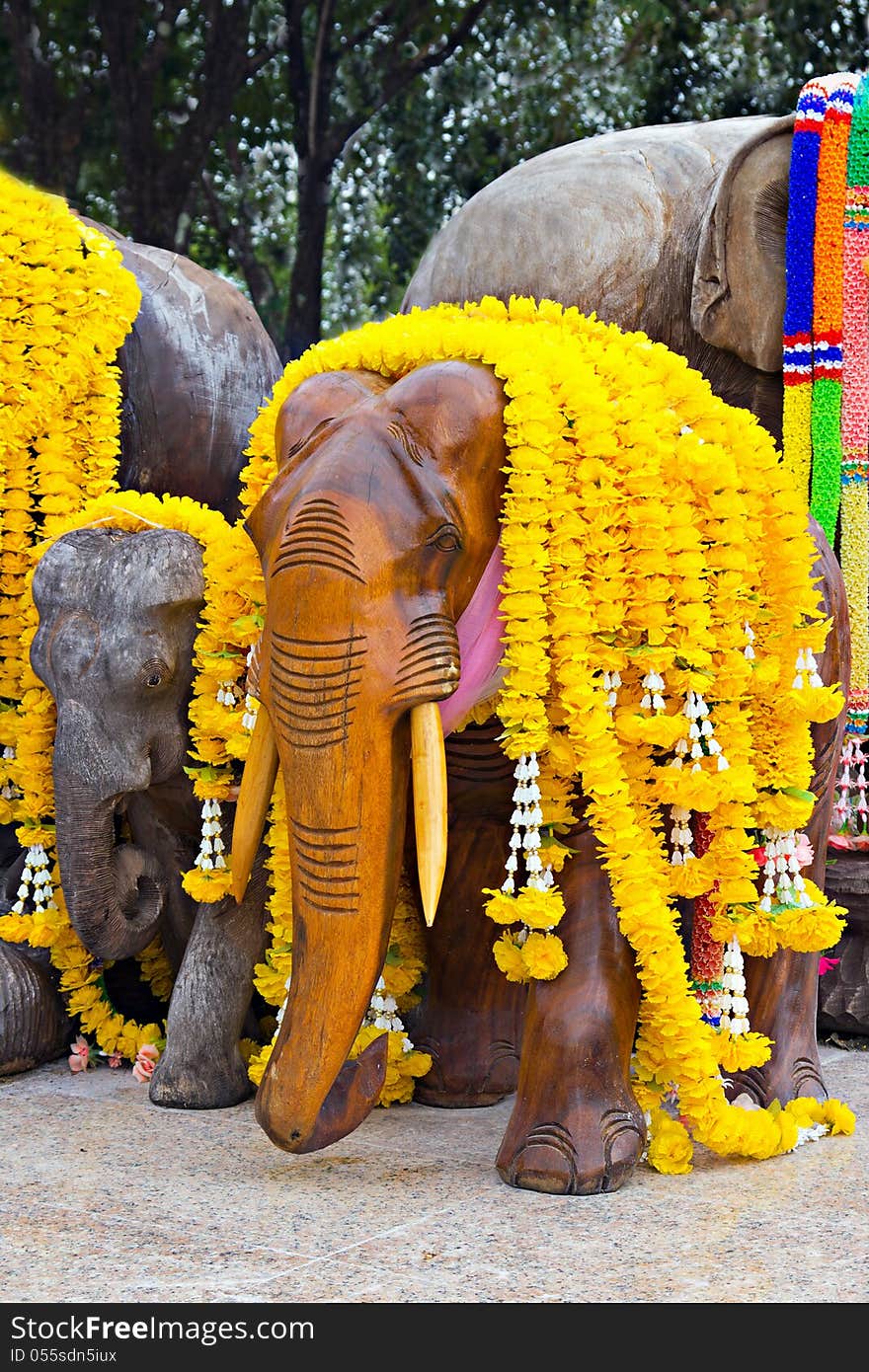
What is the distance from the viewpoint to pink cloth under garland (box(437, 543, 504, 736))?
2.49m

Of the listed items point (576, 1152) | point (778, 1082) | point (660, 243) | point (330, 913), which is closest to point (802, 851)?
point (778, 1082)

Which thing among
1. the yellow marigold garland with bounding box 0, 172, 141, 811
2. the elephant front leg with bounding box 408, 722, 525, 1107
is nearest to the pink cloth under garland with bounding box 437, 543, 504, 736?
the elephant front leg with bounding box 408, 722, 525, 1107

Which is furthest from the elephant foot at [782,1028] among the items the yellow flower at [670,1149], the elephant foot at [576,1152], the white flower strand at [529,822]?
the white flower strand at [529,822]

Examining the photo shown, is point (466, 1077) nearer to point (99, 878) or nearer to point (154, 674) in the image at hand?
point (99, 878)

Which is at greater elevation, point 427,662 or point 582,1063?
point 427,662

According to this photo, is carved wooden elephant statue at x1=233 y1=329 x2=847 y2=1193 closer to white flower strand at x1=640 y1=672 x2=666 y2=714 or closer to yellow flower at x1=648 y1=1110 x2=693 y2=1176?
yellow flower at x1=648 y1=1110 x2=693 y2=1176

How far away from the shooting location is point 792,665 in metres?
2.74

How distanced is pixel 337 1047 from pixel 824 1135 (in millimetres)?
966

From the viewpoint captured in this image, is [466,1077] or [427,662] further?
[466,1077]

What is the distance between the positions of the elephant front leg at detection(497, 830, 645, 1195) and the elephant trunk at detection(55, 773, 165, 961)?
817 millimetres

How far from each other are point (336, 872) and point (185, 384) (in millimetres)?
1861

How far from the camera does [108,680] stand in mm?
2912

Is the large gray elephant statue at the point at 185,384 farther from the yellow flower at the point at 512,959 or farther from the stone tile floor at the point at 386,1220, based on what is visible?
the yellow flower at the point at 512,959

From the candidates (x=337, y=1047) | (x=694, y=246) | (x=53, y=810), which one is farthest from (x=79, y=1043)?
(x=694, y=246)
